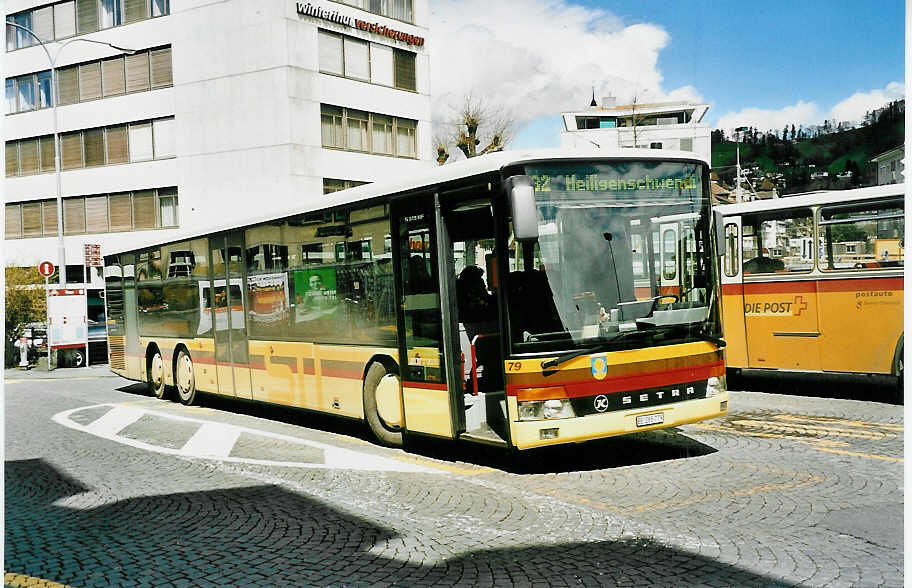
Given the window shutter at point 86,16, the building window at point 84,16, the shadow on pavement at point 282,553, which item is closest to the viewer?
the shadow on pavement at point 282,553

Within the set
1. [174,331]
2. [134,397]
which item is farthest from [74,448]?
[134,397]

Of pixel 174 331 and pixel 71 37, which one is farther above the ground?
pixel 71 37

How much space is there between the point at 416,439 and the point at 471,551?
4.47 metres

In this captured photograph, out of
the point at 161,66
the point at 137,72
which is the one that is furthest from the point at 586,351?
the point at 137,72

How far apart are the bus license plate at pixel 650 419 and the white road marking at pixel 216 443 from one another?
2.02m

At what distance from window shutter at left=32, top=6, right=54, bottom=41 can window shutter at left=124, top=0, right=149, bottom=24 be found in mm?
2856

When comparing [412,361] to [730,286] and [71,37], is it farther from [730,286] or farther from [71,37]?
[71,37]

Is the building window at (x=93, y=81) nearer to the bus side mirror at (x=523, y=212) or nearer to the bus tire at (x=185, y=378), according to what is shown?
the bus tire at (x=185, y=378)

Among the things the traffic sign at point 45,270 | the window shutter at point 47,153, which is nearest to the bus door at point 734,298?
the traffic sign at point 45,270

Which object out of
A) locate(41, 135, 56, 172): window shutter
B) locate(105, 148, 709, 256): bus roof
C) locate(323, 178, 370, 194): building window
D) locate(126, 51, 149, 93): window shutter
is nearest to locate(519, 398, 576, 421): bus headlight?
locate(105, 148, 709, 256): bus roof

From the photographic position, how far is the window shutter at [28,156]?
38.4 m

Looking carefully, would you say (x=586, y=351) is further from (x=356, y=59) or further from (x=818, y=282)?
(x=356, y=59)

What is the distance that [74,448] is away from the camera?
10891mm

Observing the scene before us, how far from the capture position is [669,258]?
27.1 feet
